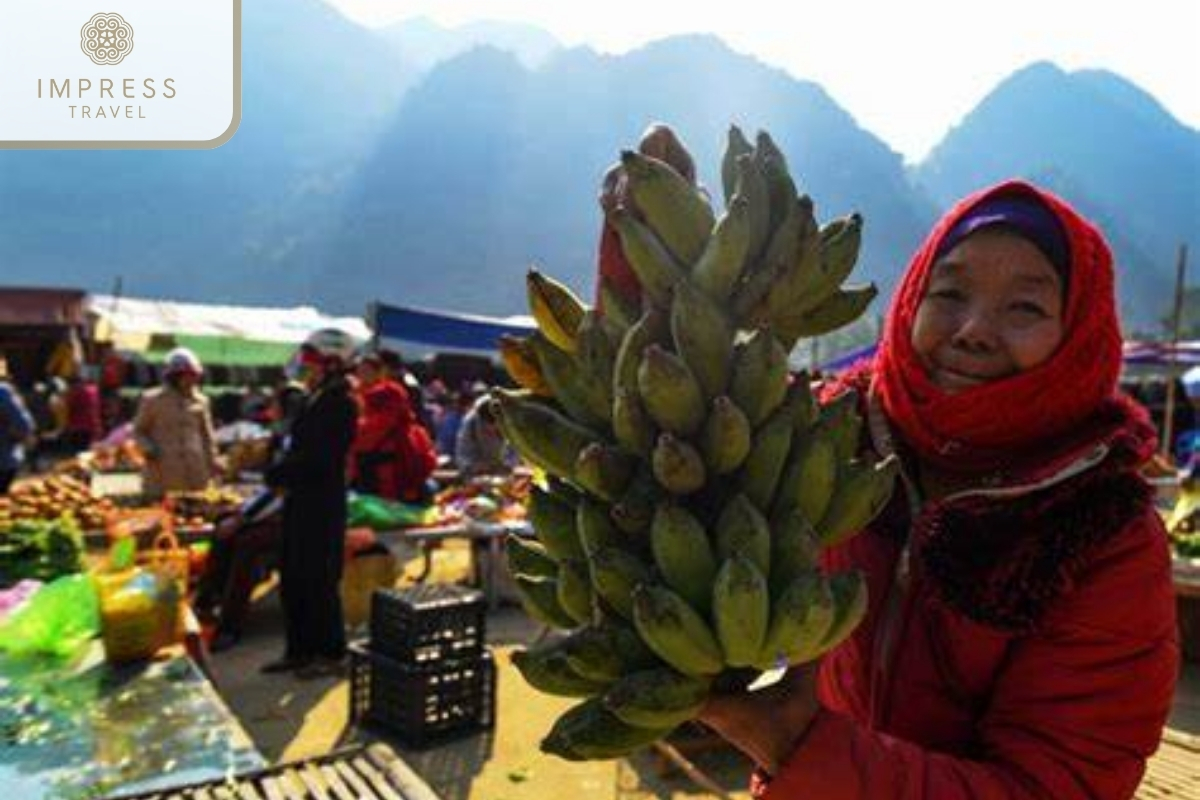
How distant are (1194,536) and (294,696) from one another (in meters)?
6.45

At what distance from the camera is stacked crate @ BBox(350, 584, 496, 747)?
18.2ft

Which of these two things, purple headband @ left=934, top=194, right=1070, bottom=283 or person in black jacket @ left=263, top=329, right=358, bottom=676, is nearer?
purple headband @ left=934, top=194, right=1070, bottom=283

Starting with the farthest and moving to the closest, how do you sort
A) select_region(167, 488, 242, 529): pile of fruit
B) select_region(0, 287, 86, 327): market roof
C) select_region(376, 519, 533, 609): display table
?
select_region(0, 287, 86, 327): market roof, select_region(167, 488, 242, 529): pile of fruit, select_region(376, 519, 533, 609): display table

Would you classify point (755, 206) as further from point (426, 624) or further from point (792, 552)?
point (426, 624)

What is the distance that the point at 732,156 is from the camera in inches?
51.2

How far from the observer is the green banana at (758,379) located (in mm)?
1134

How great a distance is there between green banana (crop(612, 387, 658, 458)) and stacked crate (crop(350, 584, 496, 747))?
463 centimetres

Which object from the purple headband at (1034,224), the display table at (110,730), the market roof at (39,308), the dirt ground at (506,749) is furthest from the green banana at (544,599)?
the market roof at (39,308)

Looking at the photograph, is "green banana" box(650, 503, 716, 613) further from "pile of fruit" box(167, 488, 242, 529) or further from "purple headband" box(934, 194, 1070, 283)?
"pile of fruit" box(167, 488, 242, 529)

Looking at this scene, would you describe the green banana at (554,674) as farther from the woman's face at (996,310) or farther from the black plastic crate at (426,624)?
the black plastic crate at (426,624)

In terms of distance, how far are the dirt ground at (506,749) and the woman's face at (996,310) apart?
9.74 ft

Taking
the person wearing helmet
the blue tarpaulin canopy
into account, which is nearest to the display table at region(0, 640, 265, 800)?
the person wearing helmet

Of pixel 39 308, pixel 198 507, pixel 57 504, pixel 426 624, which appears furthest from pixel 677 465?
pixel 39 308

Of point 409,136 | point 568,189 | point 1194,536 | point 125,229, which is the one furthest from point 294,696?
point 125,229
